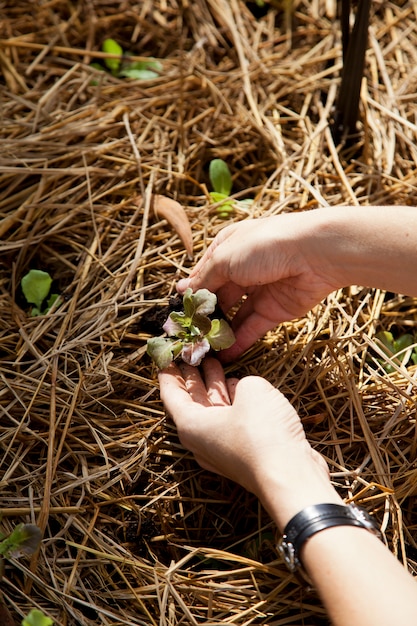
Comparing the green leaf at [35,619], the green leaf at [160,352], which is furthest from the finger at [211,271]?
the green leaf at [35,619]

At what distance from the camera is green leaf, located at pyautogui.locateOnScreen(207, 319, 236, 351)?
74.2 inches

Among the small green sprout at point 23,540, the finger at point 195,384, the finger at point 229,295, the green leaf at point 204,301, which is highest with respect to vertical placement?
the green leaf at point 204,301

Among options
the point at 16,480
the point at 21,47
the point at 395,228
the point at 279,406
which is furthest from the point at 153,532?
the point at 21,47

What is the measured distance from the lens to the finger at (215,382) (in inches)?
73.7

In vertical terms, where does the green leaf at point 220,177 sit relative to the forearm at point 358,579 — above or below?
above

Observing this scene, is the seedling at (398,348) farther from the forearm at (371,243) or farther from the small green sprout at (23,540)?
the small green sprout at (23,540)

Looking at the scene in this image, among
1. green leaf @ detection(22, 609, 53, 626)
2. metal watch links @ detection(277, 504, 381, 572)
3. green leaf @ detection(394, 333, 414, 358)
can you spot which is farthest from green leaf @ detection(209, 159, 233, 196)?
green leaf @ detection(22, 609, 53, 626)

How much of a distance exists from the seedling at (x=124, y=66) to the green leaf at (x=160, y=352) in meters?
1.33

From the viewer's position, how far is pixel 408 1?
2889mm

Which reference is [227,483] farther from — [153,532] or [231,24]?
[231,24]

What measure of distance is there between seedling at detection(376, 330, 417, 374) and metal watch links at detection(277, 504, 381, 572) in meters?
0.71

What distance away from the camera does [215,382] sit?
192 centimetres

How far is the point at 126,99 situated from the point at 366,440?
1628 mm

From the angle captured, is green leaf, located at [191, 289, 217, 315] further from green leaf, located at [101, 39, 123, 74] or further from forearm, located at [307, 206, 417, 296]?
green leaf, located at [101, 39, 123, 74]
